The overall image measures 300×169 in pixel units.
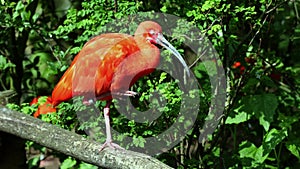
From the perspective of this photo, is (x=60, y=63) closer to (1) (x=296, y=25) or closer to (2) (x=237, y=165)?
(2) (x=237, y=165)

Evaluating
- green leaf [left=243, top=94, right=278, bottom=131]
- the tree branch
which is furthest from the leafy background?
the tree branch

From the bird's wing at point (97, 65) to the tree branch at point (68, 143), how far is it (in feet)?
0.65

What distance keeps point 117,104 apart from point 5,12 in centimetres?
79

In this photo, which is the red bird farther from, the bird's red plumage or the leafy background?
the leafy background

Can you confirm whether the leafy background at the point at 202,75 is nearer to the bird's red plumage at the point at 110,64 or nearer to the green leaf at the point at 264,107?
the green leaf at the point at 264,107

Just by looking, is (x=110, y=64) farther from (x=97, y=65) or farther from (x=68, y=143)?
(x=68, y=143)

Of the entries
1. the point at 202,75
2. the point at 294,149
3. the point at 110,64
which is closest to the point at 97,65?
the point at 110,64

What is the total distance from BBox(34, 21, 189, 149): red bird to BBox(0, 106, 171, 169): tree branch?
70 mm

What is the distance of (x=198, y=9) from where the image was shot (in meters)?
2.85

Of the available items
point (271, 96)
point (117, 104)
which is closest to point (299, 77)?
point (271, 96)

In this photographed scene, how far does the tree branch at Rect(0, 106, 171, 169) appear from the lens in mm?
2312

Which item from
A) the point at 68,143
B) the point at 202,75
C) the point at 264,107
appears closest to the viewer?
the point at 68,143

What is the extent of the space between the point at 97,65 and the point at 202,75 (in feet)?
3.41

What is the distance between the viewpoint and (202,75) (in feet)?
11.3
